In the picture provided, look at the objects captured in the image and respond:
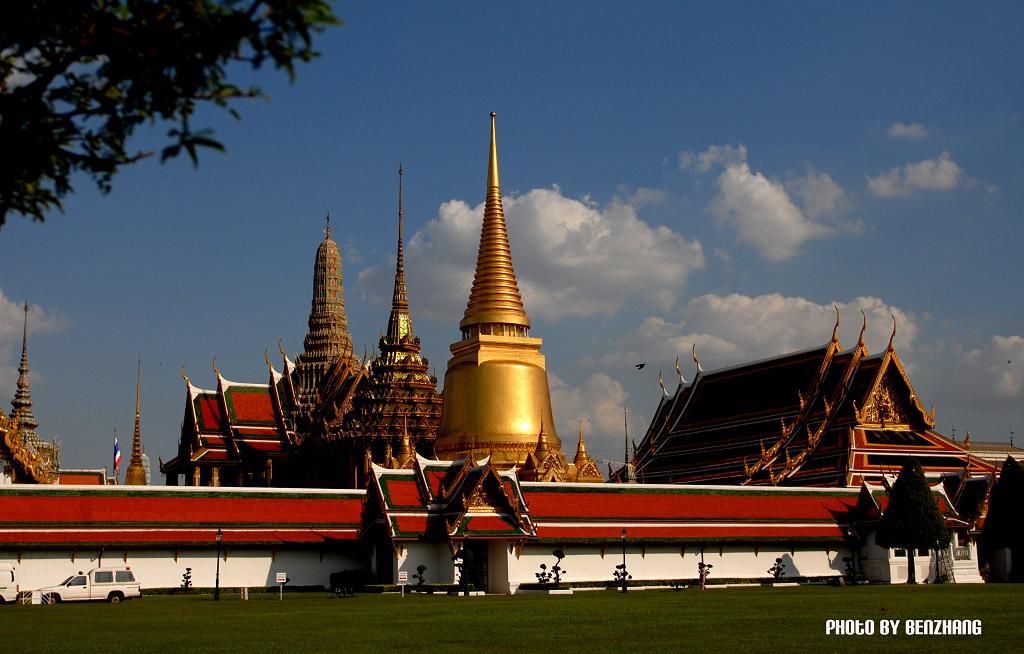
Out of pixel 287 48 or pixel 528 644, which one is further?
pixel 528 644

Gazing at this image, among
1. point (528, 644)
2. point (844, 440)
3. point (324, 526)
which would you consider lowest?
point (528, 644)

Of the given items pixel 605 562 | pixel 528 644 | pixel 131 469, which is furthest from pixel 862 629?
pixel 131 469

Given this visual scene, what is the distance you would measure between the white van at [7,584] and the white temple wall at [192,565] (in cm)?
224

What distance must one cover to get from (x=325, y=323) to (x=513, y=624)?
86869 millimetres

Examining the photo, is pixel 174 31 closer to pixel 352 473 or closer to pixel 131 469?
pixel 352 473

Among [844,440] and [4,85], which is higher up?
[844,440]

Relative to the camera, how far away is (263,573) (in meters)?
44.8

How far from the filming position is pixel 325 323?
109 m

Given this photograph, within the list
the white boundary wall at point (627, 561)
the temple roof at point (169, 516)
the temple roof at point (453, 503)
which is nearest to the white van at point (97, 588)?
the temple roof at point (169, 516)

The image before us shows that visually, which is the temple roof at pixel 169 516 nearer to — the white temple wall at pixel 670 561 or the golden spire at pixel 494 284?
the white temple wall at pixel 670 561

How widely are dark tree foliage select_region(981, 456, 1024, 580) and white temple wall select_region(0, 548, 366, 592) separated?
25.1 metres

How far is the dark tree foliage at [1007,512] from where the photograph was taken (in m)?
50.3

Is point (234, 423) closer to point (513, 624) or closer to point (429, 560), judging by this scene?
point (429, 560)

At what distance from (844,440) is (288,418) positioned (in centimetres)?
3775
